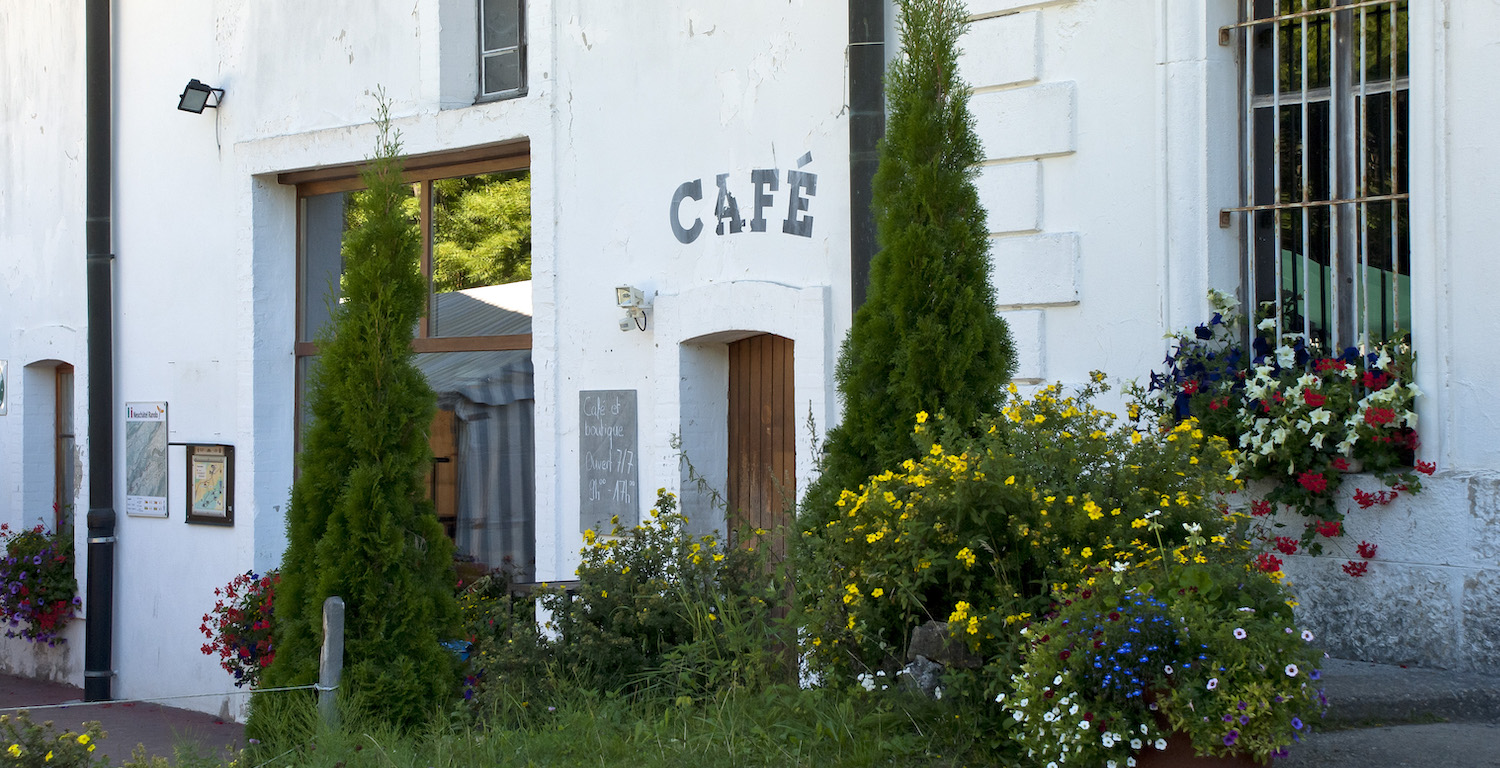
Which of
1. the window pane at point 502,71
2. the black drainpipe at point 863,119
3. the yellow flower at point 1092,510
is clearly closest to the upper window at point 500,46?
the window pane at point 502,71

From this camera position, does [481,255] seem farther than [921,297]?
Yes

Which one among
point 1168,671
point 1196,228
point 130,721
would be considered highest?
point 1196,228

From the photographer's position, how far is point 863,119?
248 inches

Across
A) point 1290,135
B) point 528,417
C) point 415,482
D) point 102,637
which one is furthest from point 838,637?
point 102,637

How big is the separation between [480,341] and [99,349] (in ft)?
9.75

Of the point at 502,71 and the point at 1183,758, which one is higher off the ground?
the point at 502,71

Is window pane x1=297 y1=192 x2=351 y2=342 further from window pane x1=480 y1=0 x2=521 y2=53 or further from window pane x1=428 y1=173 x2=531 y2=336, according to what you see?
window pane x1=480 y1=0 x2=521 y2=53

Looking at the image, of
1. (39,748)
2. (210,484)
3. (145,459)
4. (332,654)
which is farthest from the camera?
(145,459)

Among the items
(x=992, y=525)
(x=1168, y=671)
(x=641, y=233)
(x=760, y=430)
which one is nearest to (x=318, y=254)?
(x=641, y=233)

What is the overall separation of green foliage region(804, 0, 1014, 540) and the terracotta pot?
62.8 inches

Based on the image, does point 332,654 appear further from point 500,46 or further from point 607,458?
point 500,46

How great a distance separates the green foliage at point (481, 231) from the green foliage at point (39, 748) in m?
4.45

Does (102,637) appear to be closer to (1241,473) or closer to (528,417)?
(528,417)

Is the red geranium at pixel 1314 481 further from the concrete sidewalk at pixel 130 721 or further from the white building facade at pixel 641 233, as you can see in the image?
the concrete sidewalk at pixel 130 721
